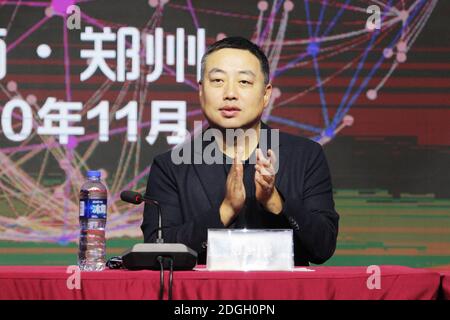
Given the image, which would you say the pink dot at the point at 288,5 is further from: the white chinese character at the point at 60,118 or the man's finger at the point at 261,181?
the man's finger at the point at 261,181

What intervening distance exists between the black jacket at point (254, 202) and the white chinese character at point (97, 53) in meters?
1.40

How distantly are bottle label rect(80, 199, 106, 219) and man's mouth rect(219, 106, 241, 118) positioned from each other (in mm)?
458

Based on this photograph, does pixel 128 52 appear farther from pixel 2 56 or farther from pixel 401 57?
pixel 401 57

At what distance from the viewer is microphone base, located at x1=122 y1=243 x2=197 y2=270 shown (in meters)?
2.03

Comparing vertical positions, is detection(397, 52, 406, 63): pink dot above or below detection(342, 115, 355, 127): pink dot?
above

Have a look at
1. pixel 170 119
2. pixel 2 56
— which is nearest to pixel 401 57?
pixel 170 119

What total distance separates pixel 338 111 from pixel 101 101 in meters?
1.06

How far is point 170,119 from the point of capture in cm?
406

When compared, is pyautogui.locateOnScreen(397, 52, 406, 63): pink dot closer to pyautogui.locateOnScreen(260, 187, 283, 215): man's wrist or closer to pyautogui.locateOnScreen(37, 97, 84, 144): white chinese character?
pyautogui.locateOnScreen(37, 97, 84, 144): white chinese character

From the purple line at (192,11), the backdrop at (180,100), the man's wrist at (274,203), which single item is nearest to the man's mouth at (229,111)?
the man's wrist at (274,203)

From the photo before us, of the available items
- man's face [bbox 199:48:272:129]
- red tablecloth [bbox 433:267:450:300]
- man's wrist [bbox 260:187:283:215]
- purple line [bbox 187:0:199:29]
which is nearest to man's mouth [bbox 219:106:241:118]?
man's face [bbox 199:48:272:129]

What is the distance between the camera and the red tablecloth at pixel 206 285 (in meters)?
1.93

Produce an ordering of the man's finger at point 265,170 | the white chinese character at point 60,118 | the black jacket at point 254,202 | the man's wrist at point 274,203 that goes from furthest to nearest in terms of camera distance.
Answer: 1. the white chinese character at point 60,118
2. the black jacket at point 254,202
3. the man's wrist at point 274,203
4. the man's finger at point 265,170
